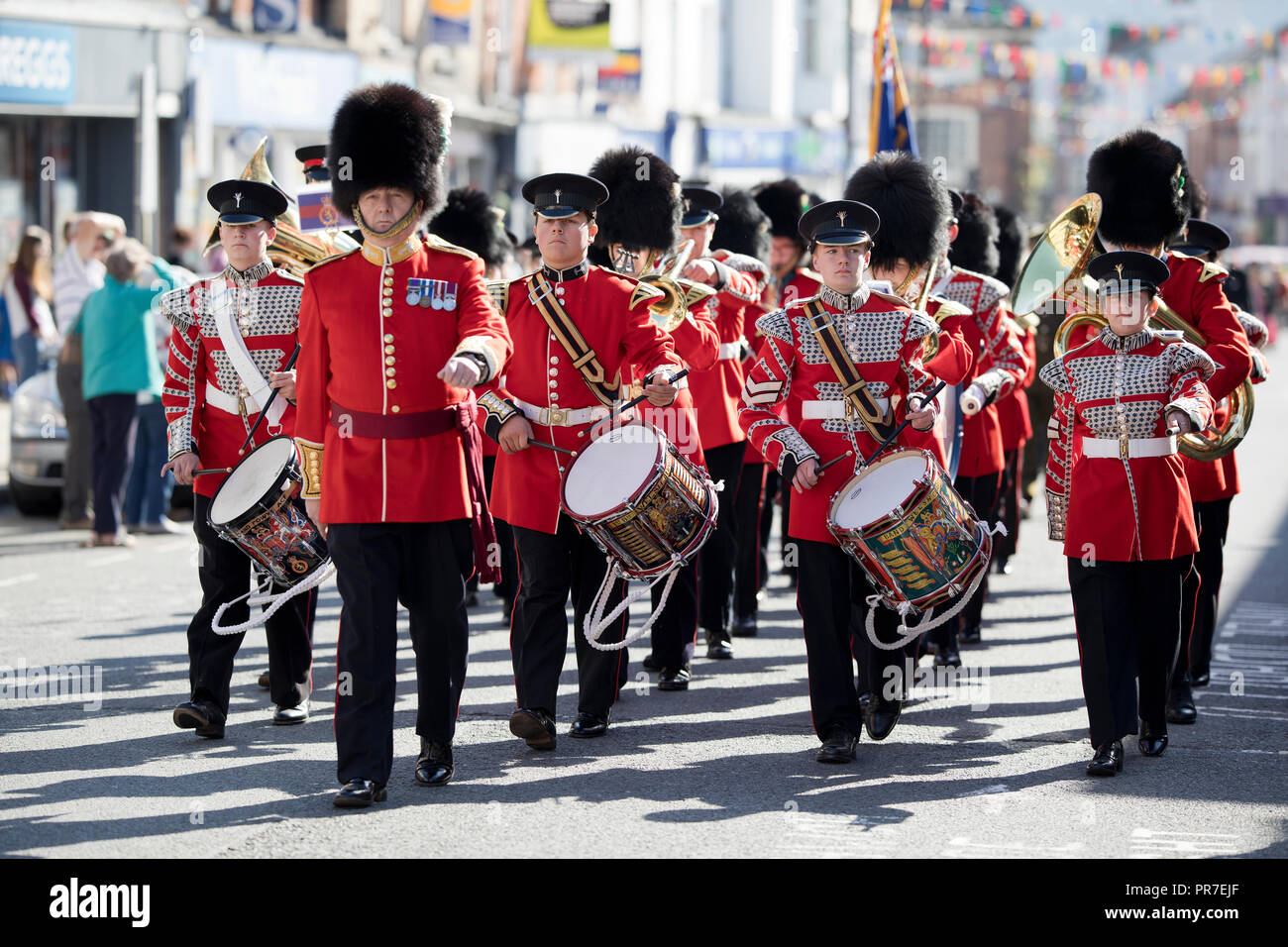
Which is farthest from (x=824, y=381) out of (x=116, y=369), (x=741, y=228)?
(x=116, y=369)

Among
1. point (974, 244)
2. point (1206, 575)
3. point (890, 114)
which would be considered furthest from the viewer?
point (890, 114)

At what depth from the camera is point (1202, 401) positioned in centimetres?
630

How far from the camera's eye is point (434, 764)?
6082 mm

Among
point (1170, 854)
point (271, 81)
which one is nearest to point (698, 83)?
point (271, 81)

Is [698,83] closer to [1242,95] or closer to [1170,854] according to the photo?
[1170,854]

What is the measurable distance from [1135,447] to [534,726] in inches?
83.4

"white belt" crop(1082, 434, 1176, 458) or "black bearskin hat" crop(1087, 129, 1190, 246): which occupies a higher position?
"black bearskin hat" crop(1087, 129, 1190, 246)

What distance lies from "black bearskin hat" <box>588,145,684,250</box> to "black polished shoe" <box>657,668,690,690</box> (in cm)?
164

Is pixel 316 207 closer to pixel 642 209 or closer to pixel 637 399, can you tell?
pixel 642 209

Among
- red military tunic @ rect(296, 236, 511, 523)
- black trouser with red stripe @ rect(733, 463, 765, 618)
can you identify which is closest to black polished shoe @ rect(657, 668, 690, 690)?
black trouser with red stripe @ rect(733, 463, 765, 618)

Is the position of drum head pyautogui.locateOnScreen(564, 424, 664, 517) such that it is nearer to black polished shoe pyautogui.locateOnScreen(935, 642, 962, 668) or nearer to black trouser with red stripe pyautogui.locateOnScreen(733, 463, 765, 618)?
black trouser with red stripe pyautogui.locateOnScreen(733, 463, 765, 618)

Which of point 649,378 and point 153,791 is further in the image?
point 649,378

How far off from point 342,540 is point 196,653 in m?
1.21

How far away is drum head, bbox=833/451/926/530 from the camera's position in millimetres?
6180
